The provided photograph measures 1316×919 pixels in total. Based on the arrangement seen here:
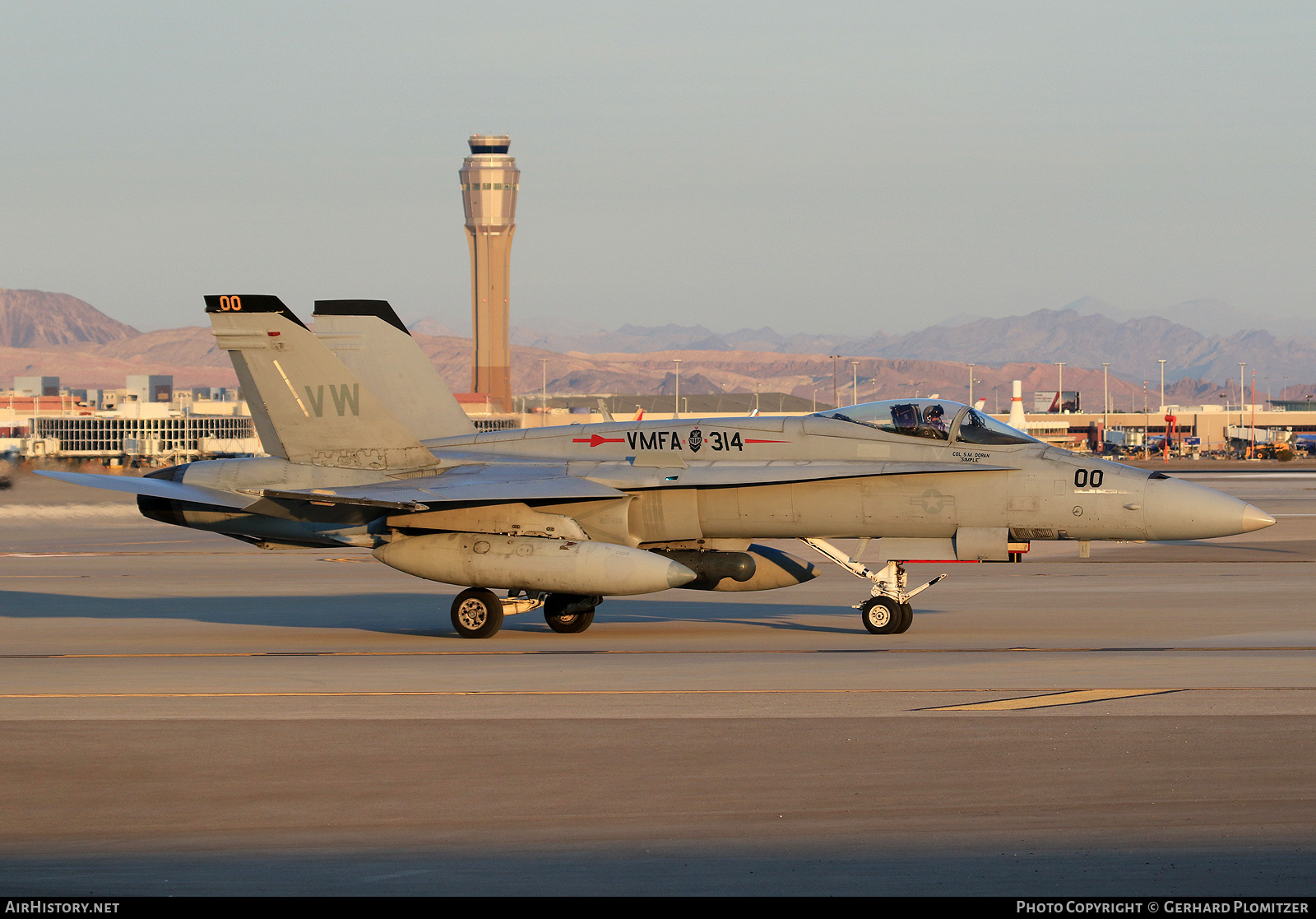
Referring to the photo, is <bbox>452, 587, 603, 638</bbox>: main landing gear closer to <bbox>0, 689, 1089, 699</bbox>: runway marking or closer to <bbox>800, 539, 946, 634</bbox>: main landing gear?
<bbox>800, 539, 946, 634</bbox>: main landing gear

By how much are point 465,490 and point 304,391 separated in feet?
9.76

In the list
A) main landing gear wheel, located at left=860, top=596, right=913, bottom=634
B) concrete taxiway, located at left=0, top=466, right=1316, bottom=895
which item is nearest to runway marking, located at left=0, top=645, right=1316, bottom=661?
concrete taxiway, located at left=0, top=466, right=1316, bottom=895

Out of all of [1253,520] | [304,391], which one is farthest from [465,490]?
[1253,520]

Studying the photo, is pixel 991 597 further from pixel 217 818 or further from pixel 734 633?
pixel 217 818

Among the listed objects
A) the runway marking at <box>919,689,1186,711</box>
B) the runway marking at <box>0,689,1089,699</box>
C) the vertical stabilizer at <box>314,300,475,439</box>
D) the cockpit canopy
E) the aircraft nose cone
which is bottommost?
the runway marking at <box>0,689,1089,699</box>

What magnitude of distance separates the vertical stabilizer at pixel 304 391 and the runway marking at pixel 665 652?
11.0 feet

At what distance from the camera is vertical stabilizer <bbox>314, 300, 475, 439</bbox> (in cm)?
2258

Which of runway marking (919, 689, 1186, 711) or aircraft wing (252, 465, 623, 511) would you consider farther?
aircraft wing (252, 465, 623, 511)

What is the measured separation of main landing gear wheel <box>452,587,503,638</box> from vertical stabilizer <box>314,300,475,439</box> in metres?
4.31

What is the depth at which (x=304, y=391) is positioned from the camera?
19.5 m

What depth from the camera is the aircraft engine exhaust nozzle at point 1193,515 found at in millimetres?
17469

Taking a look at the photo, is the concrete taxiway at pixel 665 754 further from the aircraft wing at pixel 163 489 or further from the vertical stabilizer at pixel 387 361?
the vertical stabilizer at pixel 387 361

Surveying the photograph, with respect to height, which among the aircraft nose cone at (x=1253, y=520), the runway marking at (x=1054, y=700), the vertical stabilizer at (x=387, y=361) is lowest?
the runway marking at (x=1054, y=700)

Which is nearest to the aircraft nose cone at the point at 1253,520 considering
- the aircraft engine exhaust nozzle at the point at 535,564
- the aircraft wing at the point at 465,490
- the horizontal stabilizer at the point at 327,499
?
the aircraft engine exhaust nozzle at the point at 535,564
